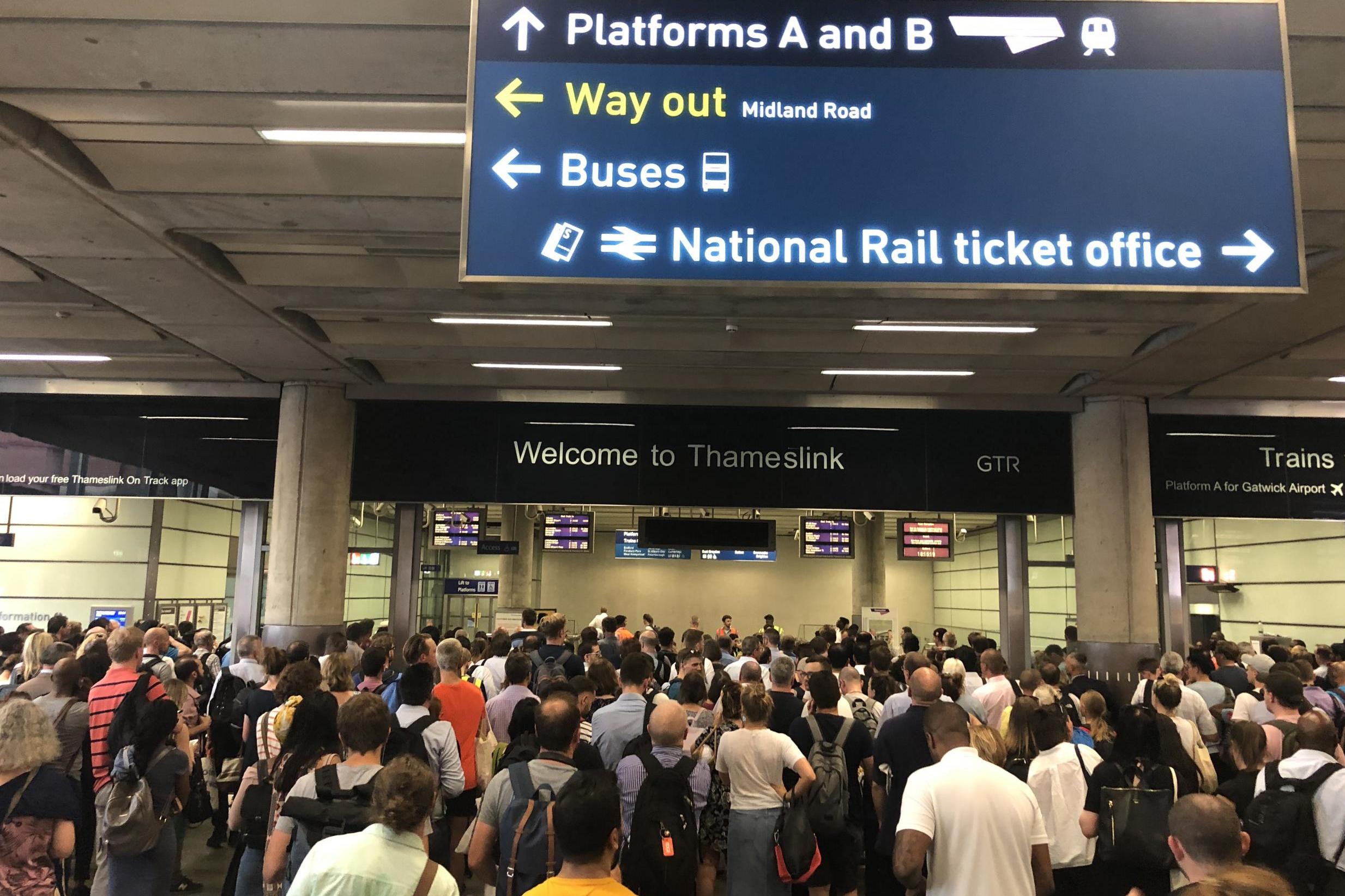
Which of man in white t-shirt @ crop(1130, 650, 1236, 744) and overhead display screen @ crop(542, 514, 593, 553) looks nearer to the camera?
man in white t-shirt @ crop(1130, 650, 1236, 744)

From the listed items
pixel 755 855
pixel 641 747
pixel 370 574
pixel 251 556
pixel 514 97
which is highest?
pixel 514 97

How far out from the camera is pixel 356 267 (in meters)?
7.50

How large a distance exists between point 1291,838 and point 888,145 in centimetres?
314

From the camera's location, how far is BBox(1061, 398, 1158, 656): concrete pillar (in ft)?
34.3

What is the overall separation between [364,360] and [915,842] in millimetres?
8959

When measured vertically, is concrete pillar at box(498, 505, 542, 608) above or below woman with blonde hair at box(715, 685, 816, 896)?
above

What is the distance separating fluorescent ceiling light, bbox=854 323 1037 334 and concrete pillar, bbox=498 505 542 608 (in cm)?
1156

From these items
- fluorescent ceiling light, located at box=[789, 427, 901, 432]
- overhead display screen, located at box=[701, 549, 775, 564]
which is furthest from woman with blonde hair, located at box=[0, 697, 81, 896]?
overhead display screen, located at box=[701, 549, 775, 564]

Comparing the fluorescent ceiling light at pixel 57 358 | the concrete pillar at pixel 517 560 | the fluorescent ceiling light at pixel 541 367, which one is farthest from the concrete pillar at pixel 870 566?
the fluorescent ceiling light at pixel 57 358

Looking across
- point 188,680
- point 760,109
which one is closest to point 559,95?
point 760,109

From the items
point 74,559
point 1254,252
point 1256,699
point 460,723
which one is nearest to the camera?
point 1254,252

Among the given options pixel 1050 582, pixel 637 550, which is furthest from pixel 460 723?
pixel 637 550

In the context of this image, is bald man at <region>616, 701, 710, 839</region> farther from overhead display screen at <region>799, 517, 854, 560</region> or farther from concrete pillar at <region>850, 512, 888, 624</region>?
concrete pillar at <region>850, 512, 888, 624</region>

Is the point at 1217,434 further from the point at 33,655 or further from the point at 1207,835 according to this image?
the point at 33,655
